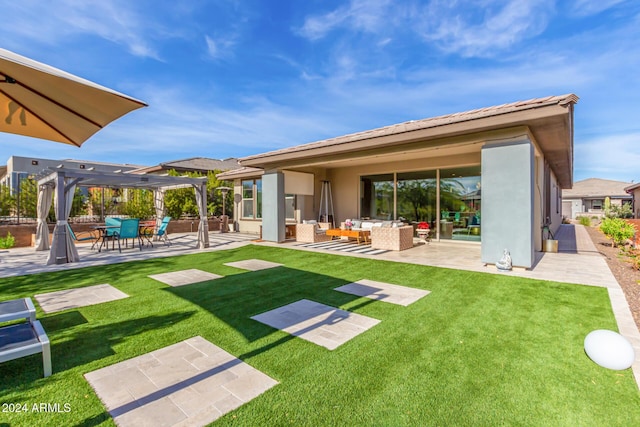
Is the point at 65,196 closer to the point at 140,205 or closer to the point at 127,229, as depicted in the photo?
the point at 127,229

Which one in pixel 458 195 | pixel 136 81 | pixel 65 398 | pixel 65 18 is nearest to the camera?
pixel 65 398

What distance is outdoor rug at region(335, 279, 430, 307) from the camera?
4668 mm

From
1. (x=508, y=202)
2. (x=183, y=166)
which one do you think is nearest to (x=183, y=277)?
(x=508, y=202)

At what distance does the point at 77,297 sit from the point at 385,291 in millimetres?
5074

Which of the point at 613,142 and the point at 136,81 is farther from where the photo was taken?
the point at 613,142

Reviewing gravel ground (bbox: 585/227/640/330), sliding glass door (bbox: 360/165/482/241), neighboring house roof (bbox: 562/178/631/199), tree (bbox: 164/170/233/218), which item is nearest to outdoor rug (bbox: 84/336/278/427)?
gravel ground (bbox: 585/227/640/330)

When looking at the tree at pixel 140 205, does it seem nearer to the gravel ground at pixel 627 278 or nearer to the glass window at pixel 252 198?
the glass window at pixel 252 198

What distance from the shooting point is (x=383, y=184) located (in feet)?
42.9

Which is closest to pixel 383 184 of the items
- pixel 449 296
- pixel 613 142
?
pixel 449 296

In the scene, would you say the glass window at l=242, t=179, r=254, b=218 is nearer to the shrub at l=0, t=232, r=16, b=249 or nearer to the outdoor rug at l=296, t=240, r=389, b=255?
the outdoor rug at l=296, t=240, r=389, b=255

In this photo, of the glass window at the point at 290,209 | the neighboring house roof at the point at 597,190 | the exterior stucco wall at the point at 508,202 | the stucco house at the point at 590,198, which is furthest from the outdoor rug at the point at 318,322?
the neighboring house roof at the point at 597,190

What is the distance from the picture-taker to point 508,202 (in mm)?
6566

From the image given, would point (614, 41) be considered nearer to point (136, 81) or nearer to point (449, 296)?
point (449, 296)

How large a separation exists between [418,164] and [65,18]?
36.8 feet
